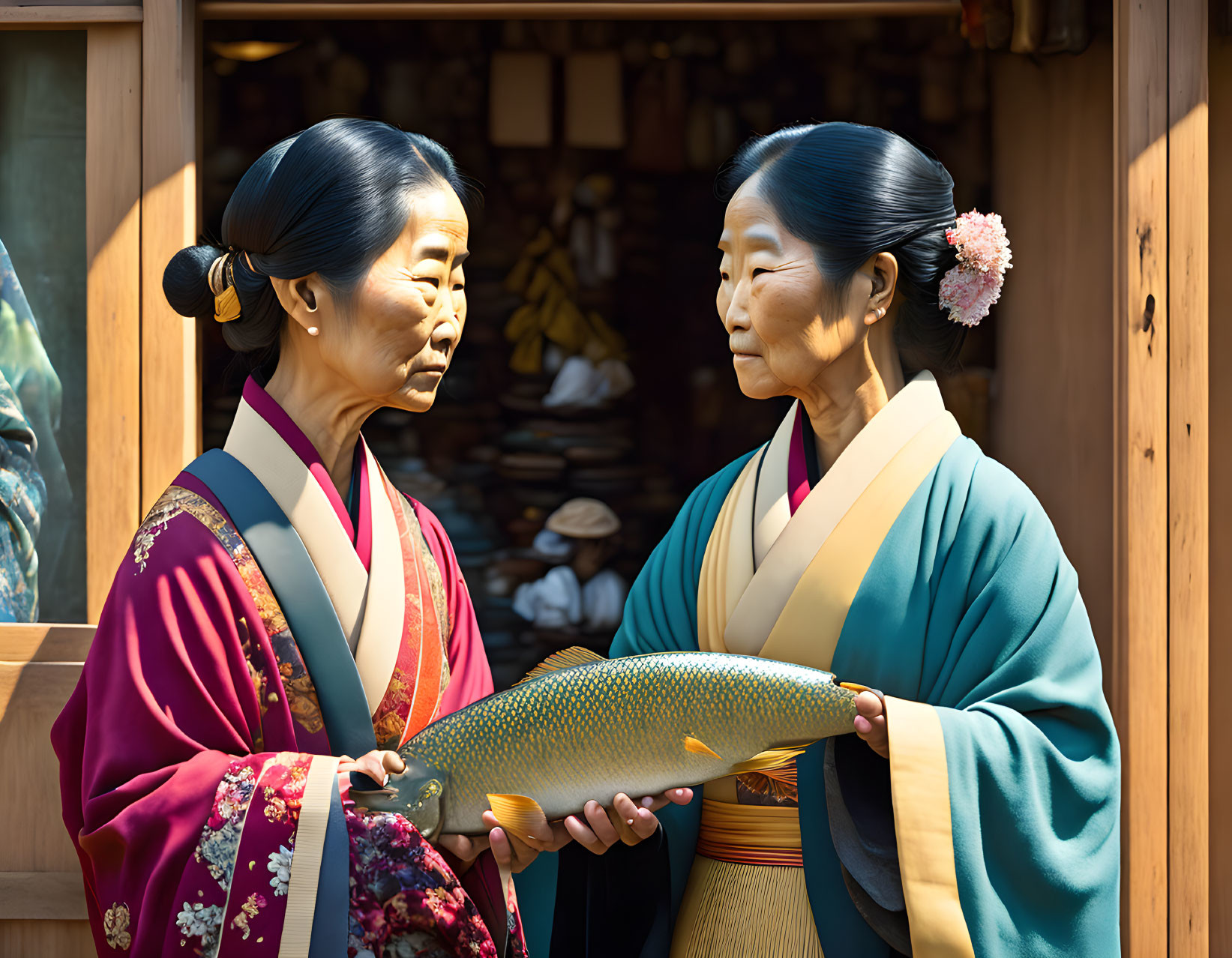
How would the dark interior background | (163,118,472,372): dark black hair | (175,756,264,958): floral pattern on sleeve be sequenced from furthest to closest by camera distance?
the dark interior background < (163,118,472,372): dark black hair < (175,756,264,958): floral pattern on sleeve

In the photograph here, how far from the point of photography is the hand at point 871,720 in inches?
65.3

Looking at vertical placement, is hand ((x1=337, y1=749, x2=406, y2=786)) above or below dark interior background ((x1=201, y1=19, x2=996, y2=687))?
below

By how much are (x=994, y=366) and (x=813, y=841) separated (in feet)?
7.51

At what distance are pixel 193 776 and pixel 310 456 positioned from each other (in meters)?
0.60

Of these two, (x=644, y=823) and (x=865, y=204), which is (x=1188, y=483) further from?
(x=644, y=823)

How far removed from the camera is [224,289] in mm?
1995

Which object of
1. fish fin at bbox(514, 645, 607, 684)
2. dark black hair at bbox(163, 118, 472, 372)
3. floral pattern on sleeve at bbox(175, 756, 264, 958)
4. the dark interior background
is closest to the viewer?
floral pattern on sleeve at bbox(175, 756, 264, 958)

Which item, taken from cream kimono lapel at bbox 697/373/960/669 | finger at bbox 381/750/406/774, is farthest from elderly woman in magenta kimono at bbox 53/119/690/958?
cream kimono lapel at bbox 697/373/960/669

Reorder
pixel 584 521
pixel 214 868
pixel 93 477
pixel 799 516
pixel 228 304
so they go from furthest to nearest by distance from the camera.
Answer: pixel 584 521
pixel 93 477
pixel 228 304
pixel 799 516
pixel 214 868

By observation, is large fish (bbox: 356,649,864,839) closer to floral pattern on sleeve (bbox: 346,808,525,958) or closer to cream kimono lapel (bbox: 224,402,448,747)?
floral pattern on sleeve (bbox: 346,808,525,958)

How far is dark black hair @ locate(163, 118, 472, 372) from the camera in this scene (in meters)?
1.86

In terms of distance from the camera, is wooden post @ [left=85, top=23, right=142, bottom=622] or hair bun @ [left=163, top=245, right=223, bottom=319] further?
wooden post @ [left=85, top=23, right=142, bottom=622]

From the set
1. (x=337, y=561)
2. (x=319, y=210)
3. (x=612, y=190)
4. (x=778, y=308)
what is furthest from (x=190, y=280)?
(x=612, y=190)

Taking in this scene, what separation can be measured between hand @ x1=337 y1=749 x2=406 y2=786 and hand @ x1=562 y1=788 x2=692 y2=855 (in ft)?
0.96
